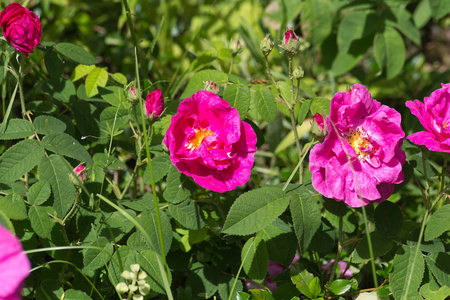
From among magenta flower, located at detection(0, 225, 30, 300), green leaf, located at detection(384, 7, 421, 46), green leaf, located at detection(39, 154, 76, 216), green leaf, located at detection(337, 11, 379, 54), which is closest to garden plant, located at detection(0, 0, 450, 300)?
green leaf, located at detection(39, 154, 76, 216)

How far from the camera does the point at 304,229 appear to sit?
115 centimetres

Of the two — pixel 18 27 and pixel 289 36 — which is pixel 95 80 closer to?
pixel 18 27

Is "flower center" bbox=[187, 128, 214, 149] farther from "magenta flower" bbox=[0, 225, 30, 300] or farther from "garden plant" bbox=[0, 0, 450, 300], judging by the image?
"magenta flower" bbox=[0, 225, 30, 300]

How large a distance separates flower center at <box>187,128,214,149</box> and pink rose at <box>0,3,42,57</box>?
16.9 inches

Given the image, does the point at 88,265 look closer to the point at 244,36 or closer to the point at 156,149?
the point at 156,149

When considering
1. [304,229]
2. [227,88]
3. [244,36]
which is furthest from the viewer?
[244,36]

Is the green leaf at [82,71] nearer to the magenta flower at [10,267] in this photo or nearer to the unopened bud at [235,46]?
the unopened bud at [235,46]

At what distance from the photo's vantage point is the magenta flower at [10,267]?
2.43 ft

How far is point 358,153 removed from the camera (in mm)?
1198

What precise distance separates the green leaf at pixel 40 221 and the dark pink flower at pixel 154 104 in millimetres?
328

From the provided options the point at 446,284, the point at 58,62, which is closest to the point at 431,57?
the point at 446,284

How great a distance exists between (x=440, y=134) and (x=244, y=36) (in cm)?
132

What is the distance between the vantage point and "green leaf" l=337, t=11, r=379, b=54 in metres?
2.12

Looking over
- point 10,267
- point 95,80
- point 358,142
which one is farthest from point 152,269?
point 95,80
